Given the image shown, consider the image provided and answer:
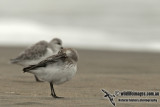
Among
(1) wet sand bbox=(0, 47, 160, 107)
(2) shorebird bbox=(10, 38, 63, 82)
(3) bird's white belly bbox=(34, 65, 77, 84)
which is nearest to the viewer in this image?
(1) wet sand bbox=(0, 47, 160, 107)

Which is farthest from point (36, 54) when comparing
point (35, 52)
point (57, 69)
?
point (57, 69)

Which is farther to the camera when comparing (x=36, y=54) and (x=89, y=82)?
(x=36, y=54)

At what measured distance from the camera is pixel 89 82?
45.4 ft

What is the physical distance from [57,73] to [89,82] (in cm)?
311

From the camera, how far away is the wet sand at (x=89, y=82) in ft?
33.1

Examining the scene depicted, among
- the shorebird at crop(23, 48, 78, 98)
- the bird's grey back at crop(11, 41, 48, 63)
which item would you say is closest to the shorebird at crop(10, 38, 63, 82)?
the bird's grey back at crop(11, 41, 48, 63)

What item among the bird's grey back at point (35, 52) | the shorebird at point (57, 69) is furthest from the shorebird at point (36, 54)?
the shorebird at point (57, 69)

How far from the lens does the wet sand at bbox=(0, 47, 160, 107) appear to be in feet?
33.1

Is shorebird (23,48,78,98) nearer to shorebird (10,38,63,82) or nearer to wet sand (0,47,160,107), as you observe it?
wet sand (0,47,160,107)

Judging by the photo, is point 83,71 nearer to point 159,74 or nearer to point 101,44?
point 159,74

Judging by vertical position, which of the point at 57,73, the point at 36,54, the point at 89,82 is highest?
the point at 57,73

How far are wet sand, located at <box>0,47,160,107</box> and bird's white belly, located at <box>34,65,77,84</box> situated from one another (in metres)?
0.38

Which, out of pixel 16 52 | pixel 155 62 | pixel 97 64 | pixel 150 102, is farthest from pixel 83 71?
pixel 150 102

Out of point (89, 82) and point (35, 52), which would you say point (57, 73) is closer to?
point (89, 82)
